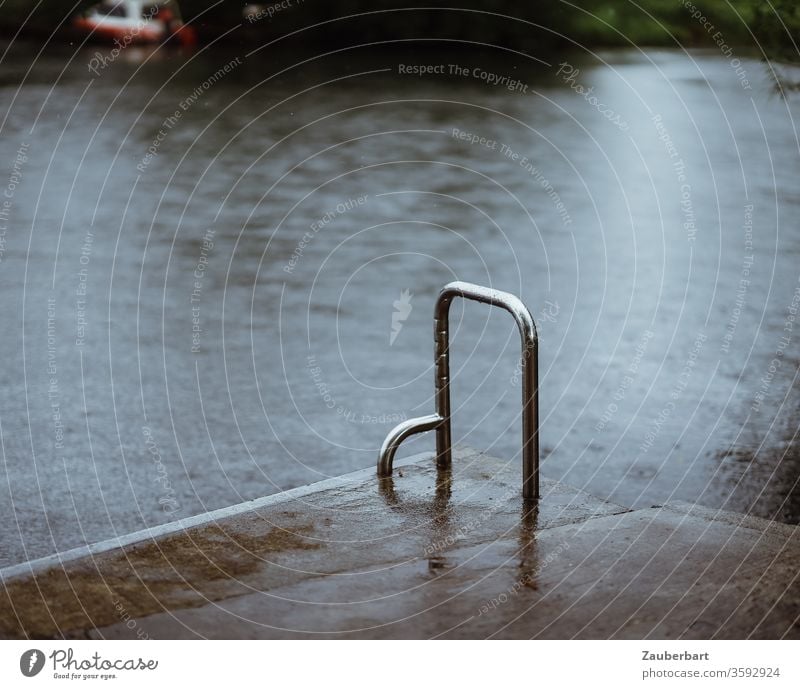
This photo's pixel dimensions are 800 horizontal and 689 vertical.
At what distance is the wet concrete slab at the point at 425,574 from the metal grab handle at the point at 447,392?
0.14 m

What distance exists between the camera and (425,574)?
2.67 m

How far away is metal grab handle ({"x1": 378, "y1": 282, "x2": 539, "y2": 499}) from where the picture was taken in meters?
3.13

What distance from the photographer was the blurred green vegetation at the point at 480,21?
17438 millimetres

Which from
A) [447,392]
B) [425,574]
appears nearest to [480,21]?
[447,392]

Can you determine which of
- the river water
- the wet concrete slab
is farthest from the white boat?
the wet concrete slab

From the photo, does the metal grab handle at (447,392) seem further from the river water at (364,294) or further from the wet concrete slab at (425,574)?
the river water at (364,294)

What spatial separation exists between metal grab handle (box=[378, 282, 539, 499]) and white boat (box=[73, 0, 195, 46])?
13.5 metres

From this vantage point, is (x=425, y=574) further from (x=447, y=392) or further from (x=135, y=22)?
(x=135, y=22)

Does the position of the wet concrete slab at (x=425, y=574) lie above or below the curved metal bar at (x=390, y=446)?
below

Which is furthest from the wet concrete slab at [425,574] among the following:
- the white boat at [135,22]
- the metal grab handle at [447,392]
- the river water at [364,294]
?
the white boat at [135,22]

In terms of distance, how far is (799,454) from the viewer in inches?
174

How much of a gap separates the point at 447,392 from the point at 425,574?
94 centimetres

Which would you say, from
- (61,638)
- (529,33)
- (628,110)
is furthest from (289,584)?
(529,33)

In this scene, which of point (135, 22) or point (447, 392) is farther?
point (135, 22)
